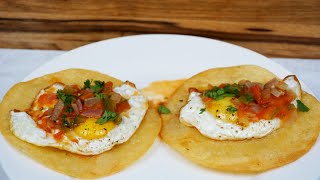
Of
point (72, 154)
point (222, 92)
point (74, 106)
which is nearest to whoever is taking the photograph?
point (72, 154)

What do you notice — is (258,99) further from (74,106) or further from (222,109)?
(74,106)

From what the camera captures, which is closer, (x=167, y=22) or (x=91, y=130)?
(x=91, y=130)

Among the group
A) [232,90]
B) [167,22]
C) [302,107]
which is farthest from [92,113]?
[167,22]

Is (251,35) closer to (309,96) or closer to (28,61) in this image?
(309,96)

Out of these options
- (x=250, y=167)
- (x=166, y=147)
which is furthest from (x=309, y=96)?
(x=166, y=147)

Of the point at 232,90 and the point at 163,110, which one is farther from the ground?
the point at 232,90

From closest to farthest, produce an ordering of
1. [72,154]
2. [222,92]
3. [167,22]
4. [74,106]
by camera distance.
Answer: [72,154] → [74,106] → [222,92] → [167,22]

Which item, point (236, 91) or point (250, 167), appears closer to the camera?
point (250, 167)

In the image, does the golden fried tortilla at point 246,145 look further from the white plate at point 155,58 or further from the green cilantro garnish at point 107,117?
the green cilantro garnish at point 107,117

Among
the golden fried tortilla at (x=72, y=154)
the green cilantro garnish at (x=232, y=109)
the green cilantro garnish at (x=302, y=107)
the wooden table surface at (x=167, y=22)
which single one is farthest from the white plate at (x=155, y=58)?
the wooden table surface at (x=167, y=22)
